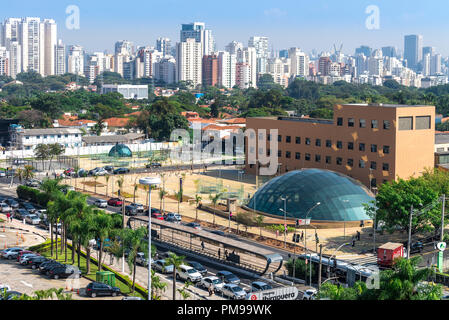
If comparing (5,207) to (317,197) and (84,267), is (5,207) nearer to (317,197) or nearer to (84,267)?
(84,267)

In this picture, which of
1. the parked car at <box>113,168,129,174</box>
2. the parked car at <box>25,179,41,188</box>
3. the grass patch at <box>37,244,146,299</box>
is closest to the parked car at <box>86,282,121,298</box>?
the grass patch at <box>37,244,146,299</box>

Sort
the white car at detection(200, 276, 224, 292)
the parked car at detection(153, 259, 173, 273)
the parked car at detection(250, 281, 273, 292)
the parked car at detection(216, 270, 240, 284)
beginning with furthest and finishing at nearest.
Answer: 1. the parked car at detection(153, 259, 173, 273)
2. the parked car at detection(216, 270, 240, 284)
3. the white car at detection(200, 276, 224, 292)
4. the parked car at detection(250, 281, 273, 292)

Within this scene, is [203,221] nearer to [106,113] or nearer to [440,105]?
[106,113]

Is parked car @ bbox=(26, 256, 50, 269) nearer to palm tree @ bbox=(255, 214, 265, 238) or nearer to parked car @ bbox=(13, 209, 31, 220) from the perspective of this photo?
parked car @ bbox=(13, 209, 31, 220)

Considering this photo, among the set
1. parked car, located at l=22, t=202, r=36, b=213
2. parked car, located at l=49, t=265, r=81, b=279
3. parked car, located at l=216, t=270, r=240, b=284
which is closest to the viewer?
parked car, located at l=216, t=270, r=240, b=284

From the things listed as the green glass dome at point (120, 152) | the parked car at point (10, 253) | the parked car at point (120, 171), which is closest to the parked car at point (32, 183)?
the parked car at point (120, 171)

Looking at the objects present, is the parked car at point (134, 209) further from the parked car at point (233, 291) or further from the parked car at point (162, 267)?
the parked car at point (233, 291)

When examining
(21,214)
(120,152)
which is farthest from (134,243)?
(120,152)
